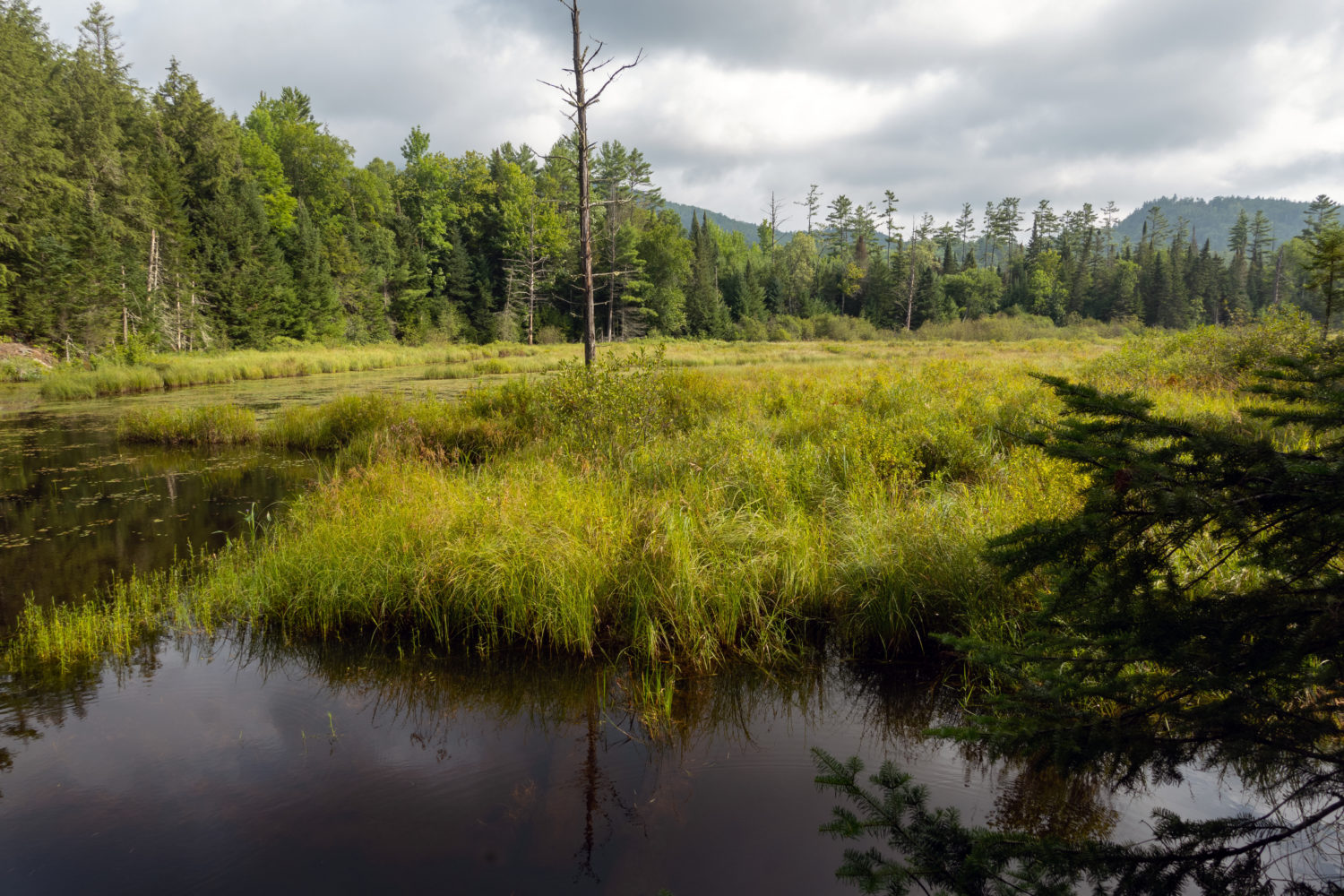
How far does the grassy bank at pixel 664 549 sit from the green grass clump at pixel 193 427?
23.9 feet

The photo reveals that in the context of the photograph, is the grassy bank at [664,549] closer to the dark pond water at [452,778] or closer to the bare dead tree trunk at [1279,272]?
the dark pond water at [452,778]

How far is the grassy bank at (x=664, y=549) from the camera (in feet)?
15.7

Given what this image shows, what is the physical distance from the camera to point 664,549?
5.09m

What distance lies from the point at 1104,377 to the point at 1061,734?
13101 millimetres

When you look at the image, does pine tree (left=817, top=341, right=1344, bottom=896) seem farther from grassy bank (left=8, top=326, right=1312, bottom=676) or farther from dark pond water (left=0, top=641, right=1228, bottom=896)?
grassy bank (left=8, top=326, right=1312, bottom=676)

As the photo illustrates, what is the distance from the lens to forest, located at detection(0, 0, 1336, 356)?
29156 mm

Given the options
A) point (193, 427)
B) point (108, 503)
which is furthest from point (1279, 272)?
point (108, 503)

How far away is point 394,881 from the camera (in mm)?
2943

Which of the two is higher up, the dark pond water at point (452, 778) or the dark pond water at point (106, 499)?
the dark pond water at point (106, 499)

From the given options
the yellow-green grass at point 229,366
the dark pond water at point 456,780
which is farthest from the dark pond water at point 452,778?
the yellow-green grass at point 229,366

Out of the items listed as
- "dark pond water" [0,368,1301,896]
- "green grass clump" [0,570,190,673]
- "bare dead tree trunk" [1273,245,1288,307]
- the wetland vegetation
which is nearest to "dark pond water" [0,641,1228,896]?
"dark pond water" [0,368,1301,896]

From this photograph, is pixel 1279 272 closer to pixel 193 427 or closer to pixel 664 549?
pixel 664 549

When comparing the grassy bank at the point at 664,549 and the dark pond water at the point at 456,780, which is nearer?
the dark pond water at the point at 456,780

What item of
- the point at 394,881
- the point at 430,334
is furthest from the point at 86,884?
the point at 430,334
